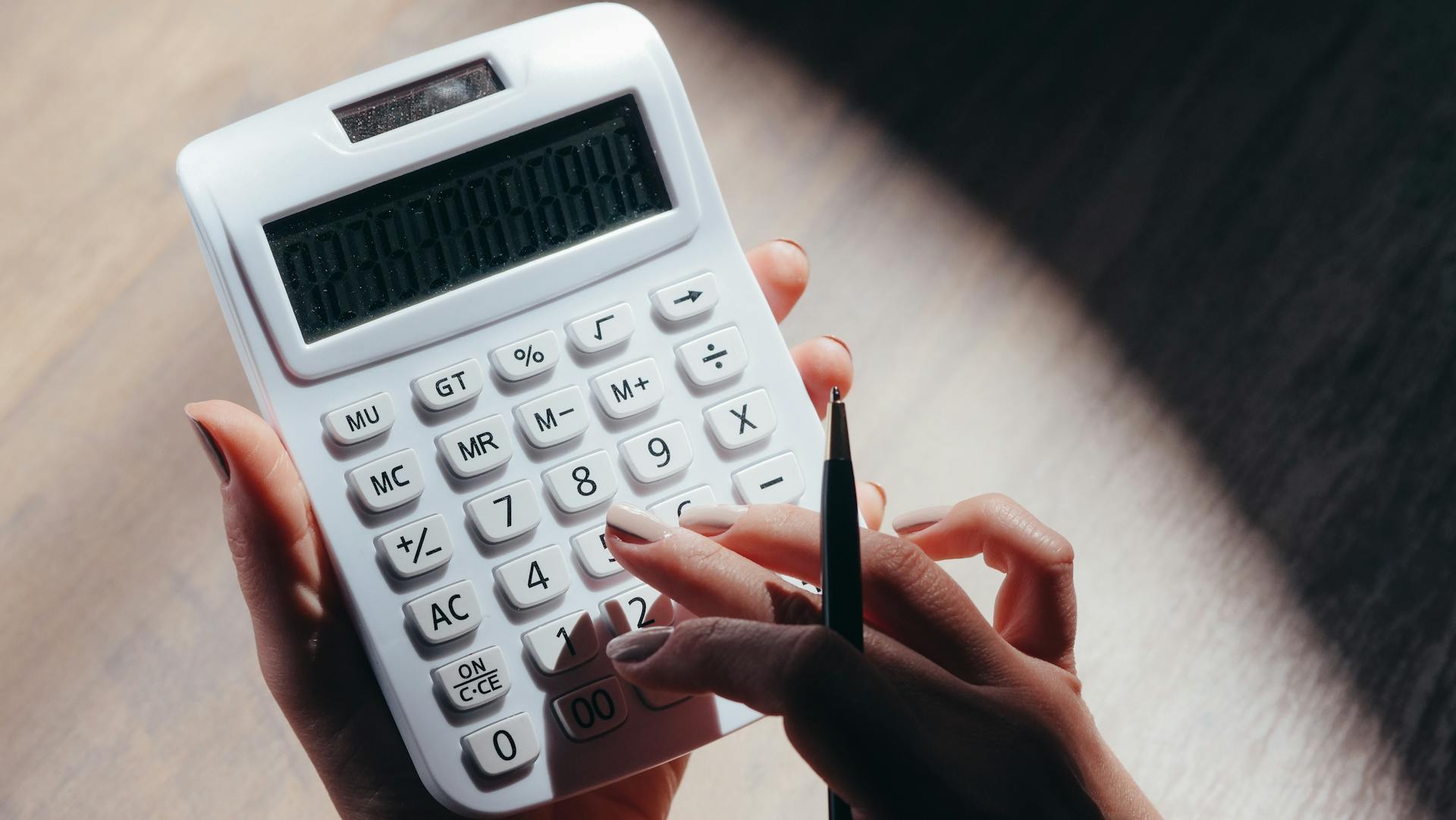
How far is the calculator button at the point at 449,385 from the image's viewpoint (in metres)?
0.42

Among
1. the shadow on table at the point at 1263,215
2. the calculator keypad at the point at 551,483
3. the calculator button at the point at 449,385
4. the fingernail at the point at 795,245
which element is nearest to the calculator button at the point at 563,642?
the calculator keypad at the point at 551,483

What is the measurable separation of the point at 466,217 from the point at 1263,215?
44 centimetres

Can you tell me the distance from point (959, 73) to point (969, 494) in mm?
240

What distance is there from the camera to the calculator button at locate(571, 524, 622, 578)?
424mm

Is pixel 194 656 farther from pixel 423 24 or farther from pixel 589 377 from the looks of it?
pixel 423 24

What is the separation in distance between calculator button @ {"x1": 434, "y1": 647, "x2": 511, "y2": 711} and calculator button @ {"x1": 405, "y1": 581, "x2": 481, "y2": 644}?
1 cm

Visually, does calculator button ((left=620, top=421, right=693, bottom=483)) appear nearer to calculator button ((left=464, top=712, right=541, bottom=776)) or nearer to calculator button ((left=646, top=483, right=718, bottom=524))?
calculator button ((left=646, top=483, right=718, bottom=524))

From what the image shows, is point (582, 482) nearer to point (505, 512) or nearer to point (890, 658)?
point (505, 512)

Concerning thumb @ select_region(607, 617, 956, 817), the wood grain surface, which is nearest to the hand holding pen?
thumb @ select_region(607, 617, 956, 817)

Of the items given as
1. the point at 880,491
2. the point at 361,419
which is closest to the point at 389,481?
the point at 361,419

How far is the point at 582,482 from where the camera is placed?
43 centimetres

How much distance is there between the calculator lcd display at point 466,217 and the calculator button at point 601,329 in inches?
1.4

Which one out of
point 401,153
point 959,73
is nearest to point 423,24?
point 401,153

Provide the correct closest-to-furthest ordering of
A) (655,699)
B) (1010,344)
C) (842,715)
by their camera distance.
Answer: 1. (842,715)
2. (655,699)
3. (1010,344)
